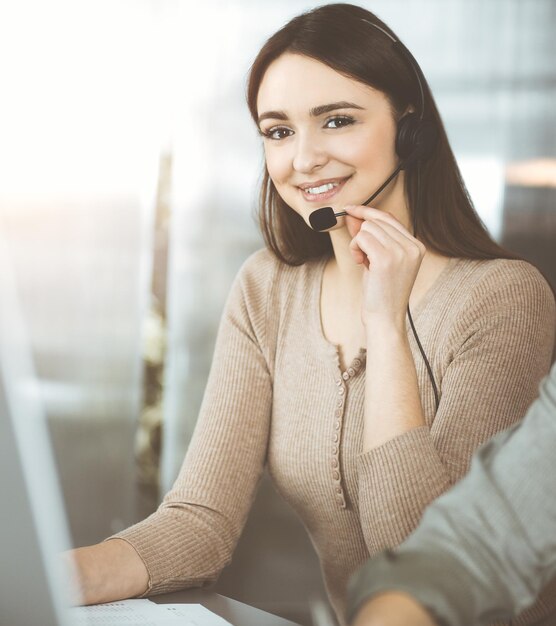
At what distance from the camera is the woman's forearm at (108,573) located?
3.05 ft

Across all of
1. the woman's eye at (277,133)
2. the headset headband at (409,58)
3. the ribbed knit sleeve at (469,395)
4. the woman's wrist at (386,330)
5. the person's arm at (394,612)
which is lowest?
the ribbed knit sleeve at (469,395)

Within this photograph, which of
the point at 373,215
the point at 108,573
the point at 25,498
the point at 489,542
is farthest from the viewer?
the point at 373,215

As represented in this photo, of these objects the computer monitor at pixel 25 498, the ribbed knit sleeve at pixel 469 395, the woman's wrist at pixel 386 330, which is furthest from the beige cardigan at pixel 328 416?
the computer monitor at pixel 25 498

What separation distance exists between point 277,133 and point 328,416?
0.50m

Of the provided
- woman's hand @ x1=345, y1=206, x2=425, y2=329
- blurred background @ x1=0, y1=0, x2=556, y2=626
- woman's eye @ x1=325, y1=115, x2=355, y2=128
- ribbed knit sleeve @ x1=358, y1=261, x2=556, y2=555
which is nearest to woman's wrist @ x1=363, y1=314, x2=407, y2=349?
woman's hand @ x1=345, y1=206, x2=425, y2=329

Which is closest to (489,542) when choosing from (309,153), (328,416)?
(328,416)

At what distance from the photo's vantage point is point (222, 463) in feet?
4.17

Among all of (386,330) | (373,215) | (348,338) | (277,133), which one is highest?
(277,133)

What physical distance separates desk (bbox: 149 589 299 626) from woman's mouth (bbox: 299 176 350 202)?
2.19 feet

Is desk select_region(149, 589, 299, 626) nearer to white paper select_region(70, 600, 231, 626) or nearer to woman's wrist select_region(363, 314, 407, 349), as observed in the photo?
white paper select_region(70, 600, 231, 626)

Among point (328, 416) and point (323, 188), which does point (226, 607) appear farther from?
point (323, 188)

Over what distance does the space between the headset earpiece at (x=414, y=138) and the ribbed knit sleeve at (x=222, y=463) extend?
0.36 m

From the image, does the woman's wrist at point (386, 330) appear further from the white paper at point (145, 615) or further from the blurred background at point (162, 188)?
the blurred background at point (162, 188)

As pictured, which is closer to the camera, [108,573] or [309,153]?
[108,573]
